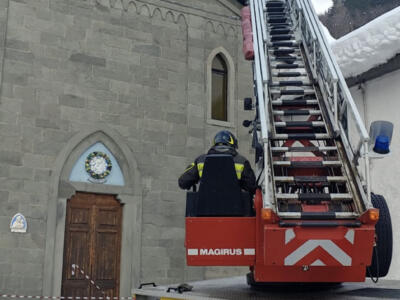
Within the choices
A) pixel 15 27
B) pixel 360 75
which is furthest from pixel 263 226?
pixel 15 27

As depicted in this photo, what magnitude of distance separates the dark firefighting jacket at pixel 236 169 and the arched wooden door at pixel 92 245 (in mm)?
7207

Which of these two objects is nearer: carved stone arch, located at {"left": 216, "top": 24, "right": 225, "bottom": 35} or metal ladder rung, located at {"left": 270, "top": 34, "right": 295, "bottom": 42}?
metal ladder rung, located at {"left": 270, "top": 34, "right": 295, "bottom": 42}

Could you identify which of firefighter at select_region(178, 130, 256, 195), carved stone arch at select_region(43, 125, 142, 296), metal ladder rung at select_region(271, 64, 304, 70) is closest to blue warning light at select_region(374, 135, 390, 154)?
firefighter at select_region(178, 130, 256, 195)

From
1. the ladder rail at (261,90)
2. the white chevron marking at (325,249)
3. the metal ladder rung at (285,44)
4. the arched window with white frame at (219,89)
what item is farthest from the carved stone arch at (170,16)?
the white chevron marking at (325,249)

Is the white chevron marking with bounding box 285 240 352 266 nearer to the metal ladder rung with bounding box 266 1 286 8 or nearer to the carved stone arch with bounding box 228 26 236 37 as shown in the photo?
the metal ladder rung with bounding box 266 1 286 8

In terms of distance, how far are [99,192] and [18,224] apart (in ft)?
6.12

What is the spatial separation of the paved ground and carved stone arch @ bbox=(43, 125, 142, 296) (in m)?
6.86

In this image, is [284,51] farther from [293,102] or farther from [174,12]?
[174,12]

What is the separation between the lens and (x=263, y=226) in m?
4.27

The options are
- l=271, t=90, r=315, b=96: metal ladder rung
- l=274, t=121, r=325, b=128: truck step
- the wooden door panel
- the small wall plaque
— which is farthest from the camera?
the wooden door panel

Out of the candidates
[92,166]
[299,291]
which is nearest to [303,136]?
[299,291]

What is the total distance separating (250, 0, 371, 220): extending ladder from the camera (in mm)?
4586

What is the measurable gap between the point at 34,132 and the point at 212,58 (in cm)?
485

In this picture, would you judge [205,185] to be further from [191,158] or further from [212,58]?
[212,58]
